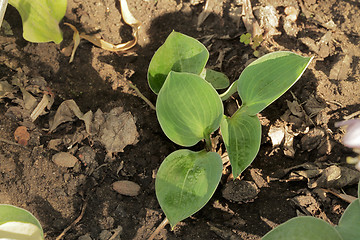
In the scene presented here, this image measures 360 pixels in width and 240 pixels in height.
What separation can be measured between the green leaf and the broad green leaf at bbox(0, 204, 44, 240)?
71 cm

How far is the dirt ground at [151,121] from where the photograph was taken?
1.50 m

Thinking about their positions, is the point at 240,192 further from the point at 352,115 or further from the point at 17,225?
the point at 17,225

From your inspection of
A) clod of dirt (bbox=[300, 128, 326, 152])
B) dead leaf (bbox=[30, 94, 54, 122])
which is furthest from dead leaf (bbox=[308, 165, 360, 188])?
dead leaf (bbox=[30, 94, 54, 122])

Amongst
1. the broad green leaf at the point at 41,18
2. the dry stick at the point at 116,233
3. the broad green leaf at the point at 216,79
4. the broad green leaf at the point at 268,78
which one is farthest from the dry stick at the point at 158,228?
the broad green leaf at the point at 41,18

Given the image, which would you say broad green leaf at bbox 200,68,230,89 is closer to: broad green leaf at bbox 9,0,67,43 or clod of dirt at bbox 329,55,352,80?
clod of dirt at bbox 329,55,352,80

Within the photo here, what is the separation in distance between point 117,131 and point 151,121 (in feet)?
0.58

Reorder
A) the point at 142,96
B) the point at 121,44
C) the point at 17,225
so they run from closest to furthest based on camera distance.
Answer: the point at 17,225 → the point at 142,96 → the point at 121,44

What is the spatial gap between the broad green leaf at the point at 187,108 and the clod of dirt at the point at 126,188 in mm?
271

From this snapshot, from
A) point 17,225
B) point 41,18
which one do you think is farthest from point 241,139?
point 41,18

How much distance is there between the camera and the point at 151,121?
1.74 metres

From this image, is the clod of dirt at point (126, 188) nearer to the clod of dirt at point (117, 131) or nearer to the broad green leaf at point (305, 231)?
the clod of dirt at point (117, 131)

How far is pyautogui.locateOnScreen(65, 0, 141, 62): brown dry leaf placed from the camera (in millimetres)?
1832

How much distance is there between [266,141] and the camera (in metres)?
1.71

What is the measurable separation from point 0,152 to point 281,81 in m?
1.17
